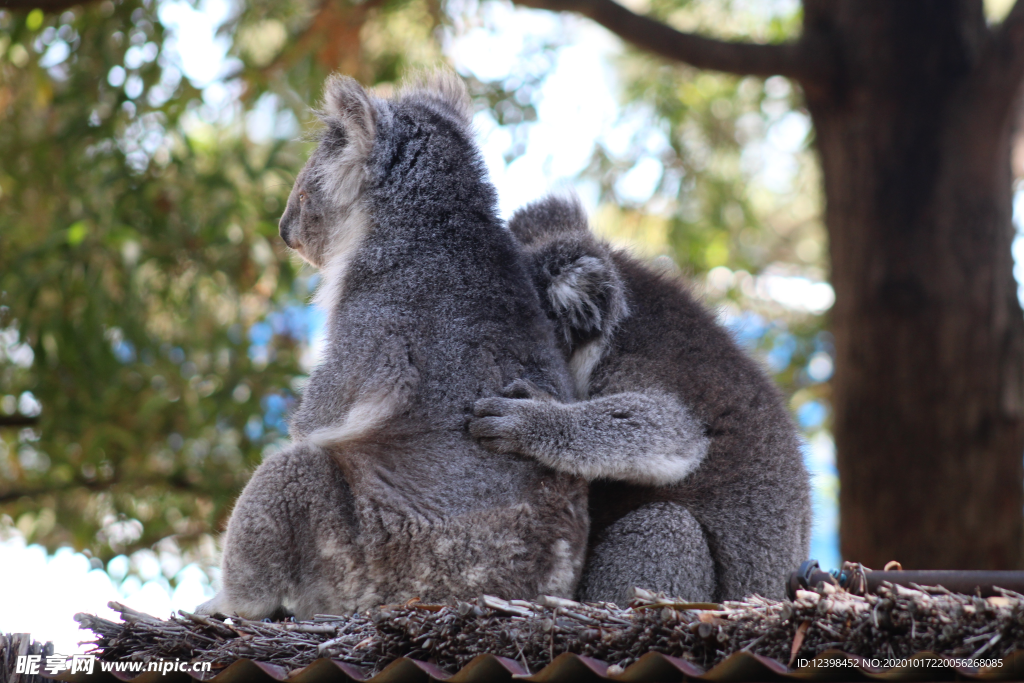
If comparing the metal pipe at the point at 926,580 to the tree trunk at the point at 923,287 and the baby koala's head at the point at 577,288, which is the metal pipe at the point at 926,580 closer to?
the baby koala's head at the point at 577,288

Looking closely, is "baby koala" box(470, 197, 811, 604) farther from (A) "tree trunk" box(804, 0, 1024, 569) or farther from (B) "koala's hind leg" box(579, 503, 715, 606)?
(A) "tree trunk" box(804, 0, 1024, 569)

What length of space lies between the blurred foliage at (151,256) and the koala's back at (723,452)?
98.3 inches

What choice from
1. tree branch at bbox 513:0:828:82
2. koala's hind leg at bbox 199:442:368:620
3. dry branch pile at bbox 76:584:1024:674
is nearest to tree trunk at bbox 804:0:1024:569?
tree branch at bbox 513:0:828:82

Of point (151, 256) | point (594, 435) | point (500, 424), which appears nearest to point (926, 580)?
point (594, 435)

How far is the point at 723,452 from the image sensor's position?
2.65 meters

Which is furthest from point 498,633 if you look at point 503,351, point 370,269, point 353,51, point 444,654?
point 353,51

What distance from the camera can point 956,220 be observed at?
5094 millimetres

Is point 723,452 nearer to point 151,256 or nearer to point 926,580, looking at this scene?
point 926,580

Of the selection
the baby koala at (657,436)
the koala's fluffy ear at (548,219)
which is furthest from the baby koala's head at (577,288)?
the koala's fluffy ear at (548,219)

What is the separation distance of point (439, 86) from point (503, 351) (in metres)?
1.10

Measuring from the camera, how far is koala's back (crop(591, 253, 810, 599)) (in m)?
2.58

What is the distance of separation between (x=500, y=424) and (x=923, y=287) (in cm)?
371

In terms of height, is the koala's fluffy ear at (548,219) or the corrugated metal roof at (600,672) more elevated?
the koala's fluffy ear at (548,219)

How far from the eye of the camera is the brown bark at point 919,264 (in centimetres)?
492
